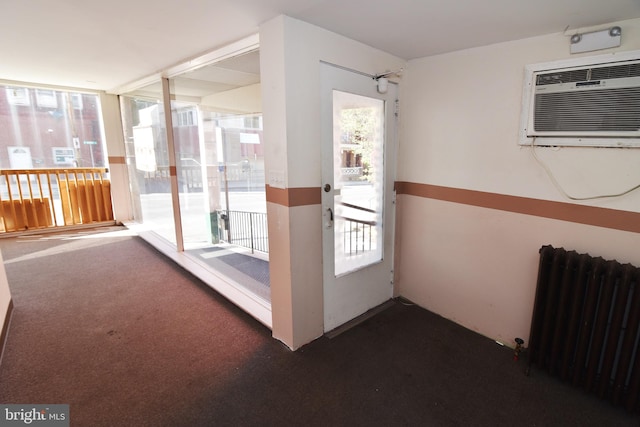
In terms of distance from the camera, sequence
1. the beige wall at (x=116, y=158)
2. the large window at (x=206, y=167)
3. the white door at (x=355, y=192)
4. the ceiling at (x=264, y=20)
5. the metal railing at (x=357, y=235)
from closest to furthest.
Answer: the ceiling at (x=264, y=20) < the white door at (x=355, y=192) < the metal railing at (x=357, y=235) < the large window at (x=206, y=167) < the beige wall at (x=116, y=158)

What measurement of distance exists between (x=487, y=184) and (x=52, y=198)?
273 inches

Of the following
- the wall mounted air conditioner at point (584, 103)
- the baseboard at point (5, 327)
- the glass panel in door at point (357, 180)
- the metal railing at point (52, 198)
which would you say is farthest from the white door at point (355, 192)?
the metal railing at point (52, 198)

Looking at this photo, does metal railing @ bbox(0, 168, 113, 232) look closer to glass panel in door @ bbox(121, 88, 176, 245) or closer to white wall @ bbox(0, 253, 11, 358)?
glass panel in door @ bbox(121, 88, 176, 245)

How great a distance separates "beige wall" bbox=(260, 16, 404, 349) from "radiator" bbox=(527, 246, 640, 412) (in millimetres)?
1554

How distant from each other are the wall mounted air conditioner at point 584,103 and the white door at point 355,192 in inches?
42.5

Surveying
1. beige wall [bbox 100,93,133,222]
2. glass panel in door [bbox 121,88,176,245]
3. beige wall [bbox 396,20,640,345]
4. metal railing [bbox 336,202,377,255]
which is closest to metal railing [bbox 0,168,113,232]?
beige wall [bbox 100,93,133,222]

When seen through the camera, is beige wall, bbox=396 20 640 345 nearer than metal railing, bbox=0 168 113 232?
Yes

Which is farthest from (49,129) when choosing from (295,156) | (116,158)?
(295,156)

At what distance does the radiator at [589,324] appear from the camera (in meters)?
1.68

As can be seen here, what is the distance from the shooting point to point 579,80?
72.4 inches

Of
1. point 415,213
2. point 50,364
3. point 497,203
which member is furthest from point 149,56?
point 497,203

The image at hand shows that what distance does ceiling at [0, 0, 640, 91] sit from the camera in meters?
1.67

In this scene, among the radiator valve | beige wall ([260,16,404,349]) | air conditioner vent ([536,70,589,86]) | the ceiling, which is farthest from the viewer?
→ the radiator valve

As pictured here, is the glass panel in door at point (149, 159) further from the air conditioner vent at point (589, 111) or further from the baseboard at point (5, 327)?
the air conditioner vent at point (589, 111)
